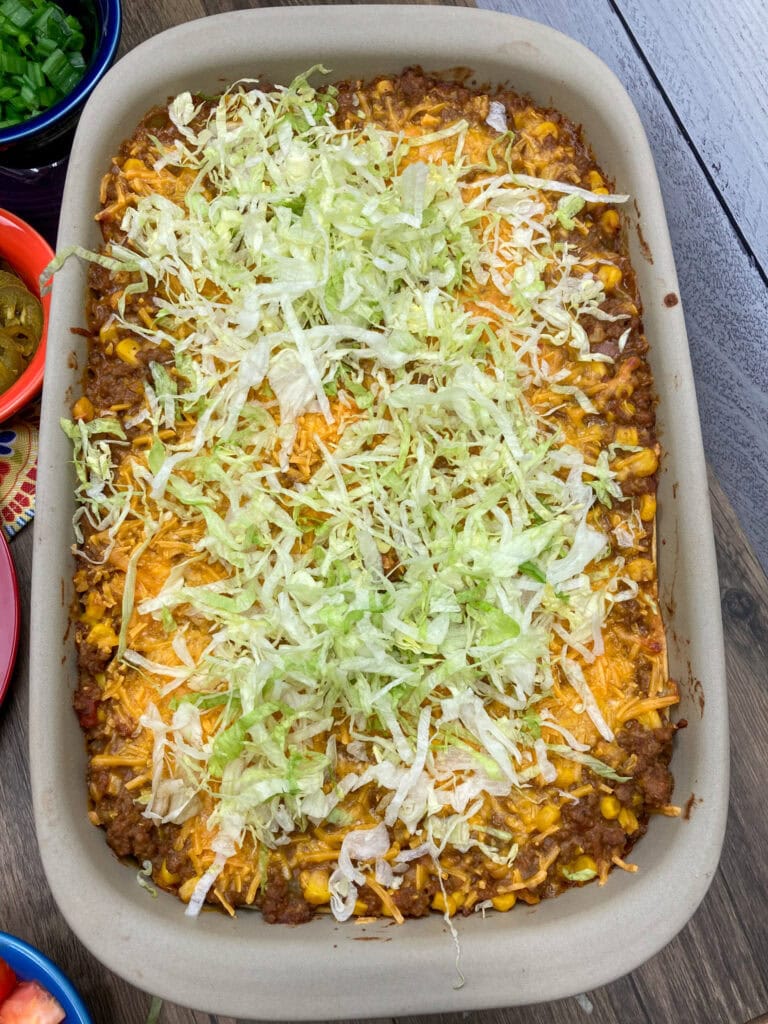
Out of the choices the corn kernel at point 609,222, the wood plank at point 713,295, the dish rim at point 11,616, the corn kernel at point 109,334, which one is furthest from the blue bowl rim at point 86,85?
the corn kernel at point 609,222

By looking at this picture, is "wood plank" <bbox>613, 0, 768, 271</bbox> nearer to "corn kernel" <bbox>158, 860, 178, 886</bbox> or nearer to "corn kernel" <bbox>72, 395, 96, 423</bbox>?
"corn kernel" <bbox>72, 395, 96, 423</bbox>

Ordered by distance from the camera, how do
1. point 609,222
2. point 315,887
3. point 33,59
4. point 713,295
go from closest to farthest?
point 315,887
point 609,222
point 33,59
point 713,295

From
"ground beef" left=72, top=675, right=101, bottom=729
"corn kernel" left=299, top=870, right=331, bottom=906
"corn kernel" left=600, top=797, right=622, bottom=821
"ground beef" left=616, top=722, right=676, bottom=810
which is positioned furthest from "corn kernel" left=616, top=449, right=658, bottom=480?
"ground beef" left=72, top=675, right=101, bottom=729

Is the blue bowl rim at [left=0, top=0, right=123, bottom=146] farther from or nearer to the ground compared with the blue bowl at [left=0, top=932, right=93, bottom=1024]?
farther from the ground

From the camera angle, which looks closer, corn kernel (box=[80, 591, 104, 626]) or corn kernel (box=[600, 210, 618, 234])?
corn kernel (box=[80, 591, 104, 626])

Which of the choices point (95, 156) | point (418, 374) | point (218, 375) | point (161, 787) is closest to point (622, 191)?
point (418, 374)

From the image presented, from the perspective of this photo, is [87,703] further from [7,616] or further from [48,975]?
[48,975]

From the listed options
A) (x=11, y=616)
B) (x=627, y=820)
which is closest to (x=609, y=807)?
(x=627, y=820)

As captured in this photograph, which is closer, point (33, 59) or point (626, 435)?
point (626, 435)
